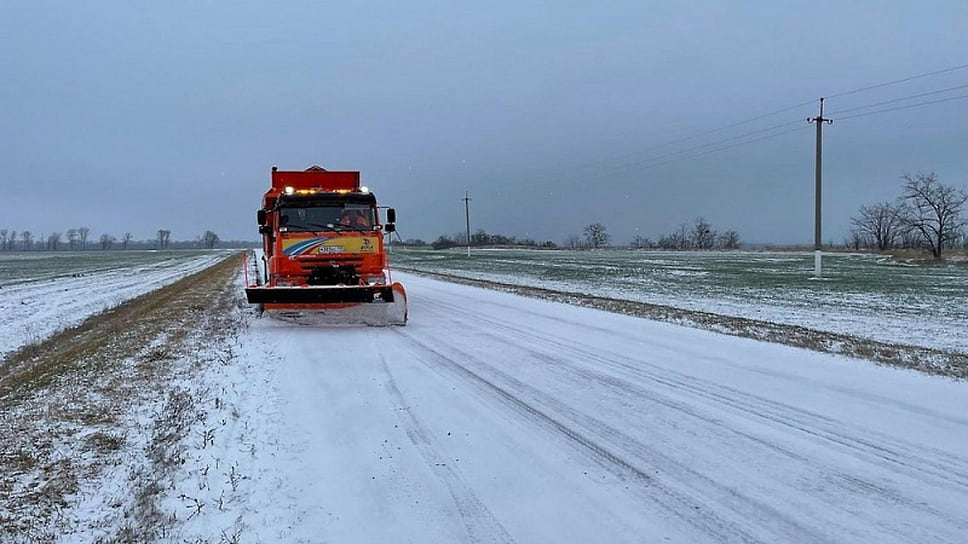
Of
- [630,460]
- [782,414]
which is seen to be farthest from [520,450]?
[782,414]

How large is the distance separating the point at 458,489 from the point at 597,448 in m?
1.41

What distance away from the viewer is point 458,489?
4.37 m

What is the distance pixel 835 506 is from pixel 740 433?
147 centimetres

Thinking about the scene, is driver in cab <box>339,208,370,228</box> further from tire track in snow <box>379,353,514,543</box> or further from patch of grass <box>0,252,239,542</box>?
tire track in snow <box>379,353,514,543</box>

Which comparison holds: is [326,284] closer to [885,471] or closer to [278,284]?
[278,284]

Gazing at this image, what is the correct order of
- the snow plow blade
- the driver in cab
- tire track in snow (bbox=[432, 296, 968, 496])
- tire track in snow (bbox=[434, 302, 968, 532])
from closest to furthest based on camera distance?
tire track in snow (bbox=[434, 302, 968, 532]) → tire track in snow (bbox=[432, 296, 968, 496]) → the snow plow blade → the driver in cab

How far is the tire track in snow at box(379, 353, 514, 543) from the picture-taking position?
3738 millimetres

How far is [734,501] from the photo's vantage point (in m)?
4.12

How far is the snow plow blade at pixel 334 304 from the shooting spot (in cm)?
1196

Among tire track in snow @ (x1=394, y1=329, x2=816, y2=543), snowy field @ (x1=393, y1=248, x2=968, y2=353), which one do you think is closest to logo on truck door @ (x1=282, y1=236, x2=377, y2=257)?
tire track in snow @ (x1=394, y1=329, x2=816, y2=543)

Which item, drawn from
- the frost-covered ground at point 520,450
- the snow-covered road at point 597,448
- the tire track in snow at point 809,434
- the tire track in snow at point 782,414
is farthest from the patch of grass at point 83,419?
the tire track in snow at point 782,414

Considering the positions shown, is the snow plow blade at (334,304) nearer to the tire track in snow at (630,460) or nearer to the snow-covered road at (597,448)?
the snow-covered road at (597,448)

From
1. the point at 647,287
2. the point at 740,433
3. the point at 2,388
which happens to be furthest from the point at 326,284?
the point at 647,287

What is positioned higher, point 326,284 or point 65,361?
point 326,284
